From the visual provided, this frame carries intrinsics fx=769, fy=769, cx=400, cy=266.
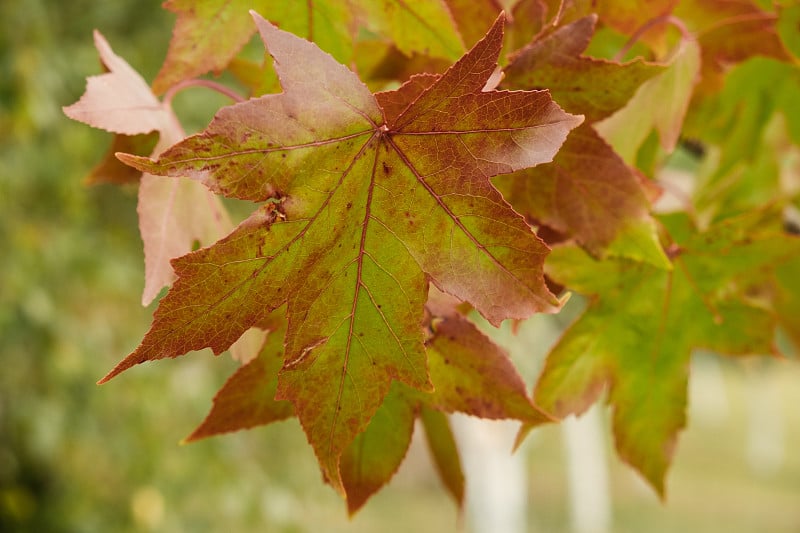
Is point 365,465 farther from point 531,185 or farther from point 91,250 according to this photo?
point 91,250

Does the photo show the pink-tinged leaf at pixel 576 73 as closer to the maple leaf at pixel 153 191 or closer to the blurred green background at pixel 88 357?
the maple leaf at pixel 153 191

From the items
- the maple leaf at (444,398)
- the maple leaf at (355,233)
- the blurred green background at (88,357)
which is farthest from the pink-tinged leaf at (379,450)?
the blurred green background at (88,357)

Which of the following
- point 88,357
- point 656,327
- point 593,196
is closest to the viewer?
point 593,196

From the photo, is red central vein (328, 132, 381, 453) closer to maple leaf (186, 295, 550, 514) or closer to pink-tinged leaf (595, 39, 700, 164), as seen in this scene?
maple leaf (186, 295, 550, 514)

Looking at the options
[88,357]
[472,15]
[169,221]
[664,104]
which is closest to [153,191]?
[169,221]

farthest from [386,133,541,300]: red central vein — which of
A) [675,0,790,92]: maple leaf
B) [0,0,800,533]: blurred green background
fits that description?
[0,0,800,533]: blurred green background

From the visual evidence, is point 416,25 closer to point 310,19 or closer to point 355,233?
point 310,19

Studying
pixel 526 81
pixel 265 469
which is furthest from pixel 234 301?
pixel 265 469
